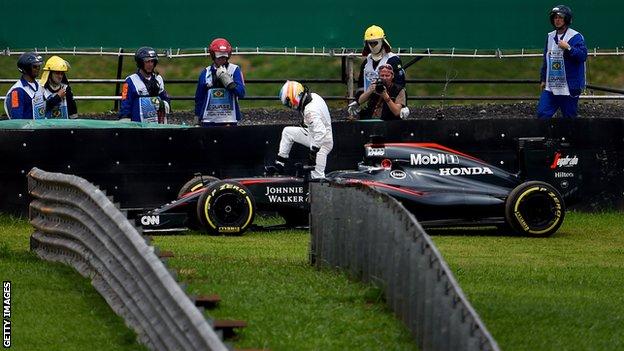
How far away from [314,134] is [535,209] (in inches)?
110

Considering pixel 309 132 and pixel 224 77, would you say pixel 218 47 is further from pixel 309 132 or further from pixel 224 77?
pixel 309 132

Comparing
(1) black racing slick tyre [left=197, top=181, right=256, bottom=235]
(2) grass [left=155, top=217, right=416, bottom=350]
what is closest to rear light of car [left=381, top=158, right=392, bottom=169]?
(1) black racing slick tyre [left=197, top=181, right=256, bottom=235]

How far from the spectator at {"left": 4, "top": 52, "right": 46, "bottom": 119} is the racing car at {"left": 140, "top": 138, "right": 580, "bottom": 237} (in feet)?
9.57

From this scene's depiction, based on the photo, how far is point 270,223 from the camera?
1998 centimetres

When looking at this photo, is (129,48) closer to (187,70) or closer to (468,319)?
(468,319)

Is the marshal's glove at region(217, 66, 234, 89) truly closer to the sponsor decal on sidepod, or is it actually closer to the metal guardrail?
the metal guardrail

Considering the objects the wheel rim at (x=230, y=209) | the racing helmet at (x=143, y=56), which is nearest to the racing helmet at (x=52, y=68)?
the racing helmet at (x=143, y=56)

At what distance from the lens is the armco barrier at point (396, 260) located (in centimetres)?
869

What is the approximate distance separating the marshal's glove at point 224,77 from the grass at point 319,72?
1975 centimetres

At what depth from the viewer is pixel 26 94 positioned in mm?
20969

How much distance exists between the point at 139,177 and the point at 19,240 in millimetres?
2705

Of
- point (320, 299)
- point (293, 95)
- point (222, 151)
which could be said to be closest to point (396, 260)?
point (320, 299)

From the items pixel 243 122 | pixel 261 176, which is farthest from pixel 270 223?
pixel 243 122
